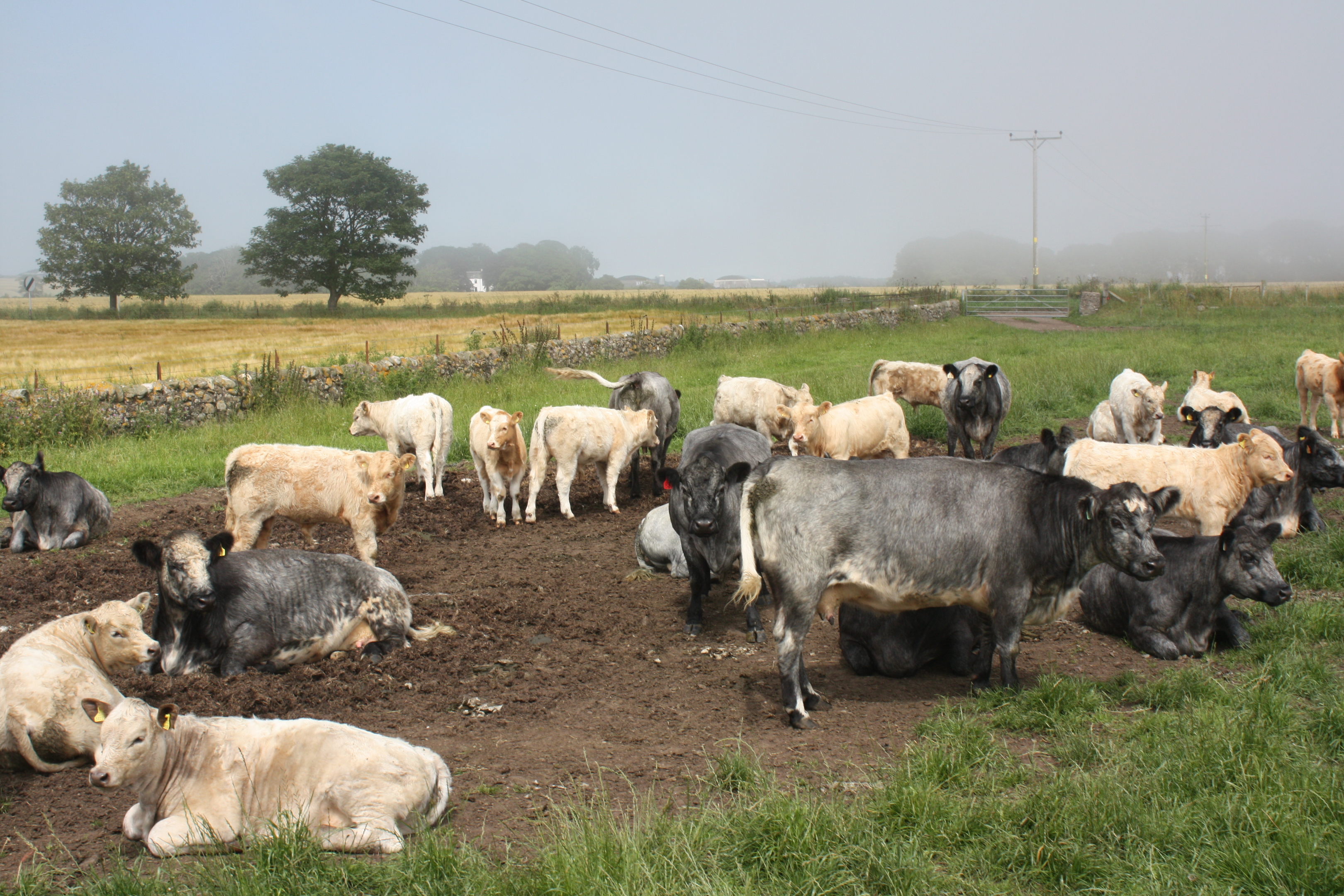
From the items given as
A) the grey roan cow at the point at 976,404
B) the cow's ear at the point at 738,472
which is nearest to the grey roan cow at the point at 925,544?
the cow's ear at the point at 738,472

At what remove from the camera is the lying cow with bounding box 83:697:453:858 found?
3992mm

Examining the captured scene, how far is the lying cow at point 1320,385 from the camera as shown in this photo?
13836mm

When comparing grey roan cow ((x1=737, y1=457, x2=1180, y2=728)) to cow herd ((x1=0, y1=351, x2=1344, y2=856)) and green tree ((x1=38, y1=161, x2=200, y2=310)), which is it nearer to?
cow herd ((x1=0, y1=351, x2=1344, y2=856))

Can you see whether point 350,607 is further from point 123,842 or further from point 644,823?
point 644,823

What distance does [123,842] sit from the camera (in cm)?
421

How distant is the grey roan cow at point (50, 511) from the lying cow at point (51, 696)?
5177 mm

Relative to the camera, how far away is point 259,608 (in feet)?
21.5

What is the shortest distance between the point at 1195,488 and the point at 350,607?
737cm

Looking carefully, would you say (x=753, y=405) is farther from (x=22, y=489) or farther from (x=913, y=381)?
(x=22, y=489)

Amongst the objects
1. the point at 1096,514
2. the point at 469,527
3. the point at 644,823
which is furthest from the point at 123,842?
the point at 469,527

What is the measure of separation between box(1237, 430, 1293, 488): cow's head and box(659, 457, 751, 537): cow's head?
15.8 feet

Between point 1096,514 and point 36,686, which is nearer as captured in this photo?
point 36,686

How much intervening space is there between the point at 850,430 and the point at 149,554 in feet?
28.2

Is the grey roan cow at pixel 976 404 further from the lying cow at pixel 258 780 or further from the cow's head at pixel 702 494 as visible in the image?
the lying cow at pixel 258 780
